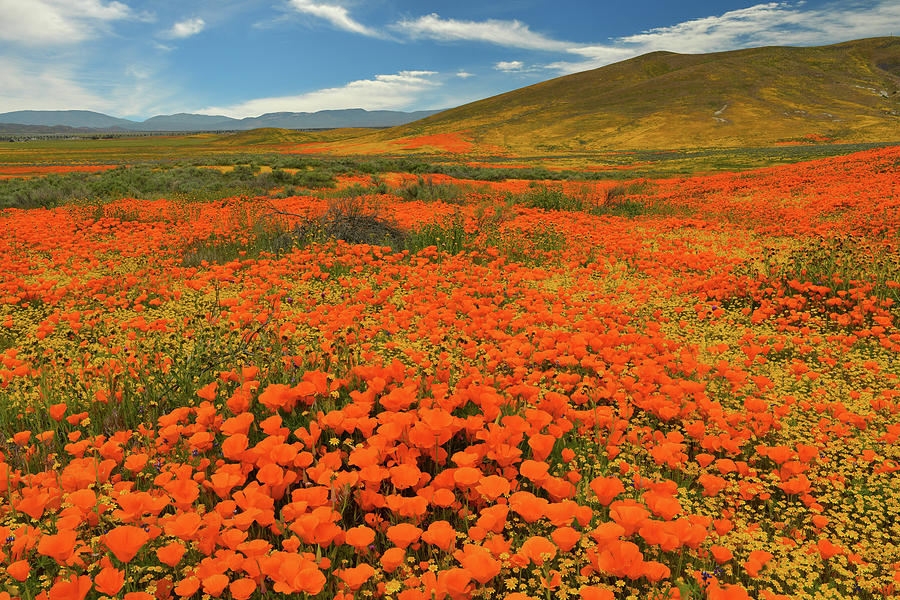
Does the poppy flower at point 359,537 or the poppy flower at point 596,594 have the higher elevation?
the poppy flower at point 359,537

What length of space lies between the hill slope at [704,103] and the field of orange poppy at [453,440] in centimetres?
6338

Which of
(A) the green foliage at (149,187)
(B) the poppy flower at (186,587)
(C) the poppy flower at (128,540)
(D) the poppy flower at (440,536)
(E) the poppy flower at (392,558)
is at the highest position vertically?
(A) the green foliage at (149,187)

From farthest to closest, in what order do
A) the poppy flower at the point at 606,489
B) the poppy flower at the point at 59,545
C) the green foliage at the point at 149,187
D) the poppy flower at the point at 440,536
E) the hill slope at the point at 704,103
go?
the hill slope at the point at 704,103 < the green foliage at the point at 149,187 < the poppy flower at the point at 606,489 < the poppy flower at the point at 440,536 < the poppy flower at the point at 59,545

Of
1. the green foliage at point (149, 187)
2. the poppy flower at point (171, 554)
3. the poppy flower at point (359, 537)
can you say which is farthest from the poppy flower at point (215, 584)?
the green foliage at point (149, 187)

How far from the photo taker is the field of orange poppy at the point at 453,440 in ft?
4.75

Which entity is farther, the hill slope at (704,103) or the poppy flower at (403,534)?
the hill slope at (704,103)

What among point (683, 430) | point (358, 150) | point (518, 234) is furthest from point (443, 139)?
point (683, 430)

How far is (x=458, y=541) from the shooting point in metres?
1.80

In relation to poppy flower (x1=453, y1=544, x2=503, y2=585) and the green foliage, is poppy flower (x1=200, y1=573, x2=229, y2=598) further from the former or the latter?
the green foliage

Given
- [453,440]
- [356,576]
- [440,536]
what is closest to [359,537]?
[356,576]

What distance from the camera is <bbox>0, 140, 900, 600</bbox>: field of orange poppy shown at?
1449 millimetres

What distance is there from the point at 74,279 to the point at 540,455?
6.43 m

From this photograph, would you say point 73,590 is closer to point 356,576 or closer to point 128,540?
point 128,540

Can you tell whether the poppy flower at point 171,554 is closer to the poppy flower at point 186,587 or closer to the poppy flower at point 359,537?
the poppy flower at point 186,587
